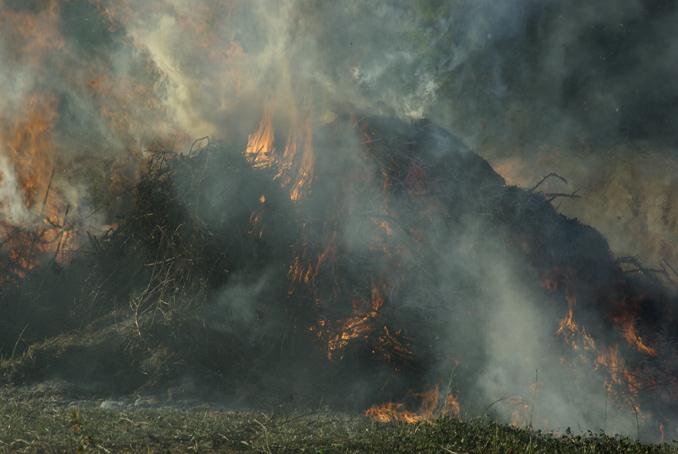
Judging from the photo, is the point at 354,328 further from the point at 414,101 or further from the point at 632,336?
the point at 414,101

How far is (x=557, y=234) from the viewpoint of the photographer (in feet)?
42.3

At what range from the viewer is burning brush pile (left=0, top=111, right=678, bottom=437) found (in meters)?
10.9

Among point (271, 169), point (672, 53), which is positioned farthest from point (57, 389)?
point (672, 53)

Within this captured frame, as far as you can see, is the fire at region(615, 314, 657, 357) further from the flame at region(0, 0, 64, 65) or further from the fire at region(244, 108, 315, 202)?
the flame at region(0, 0, 64, 65)

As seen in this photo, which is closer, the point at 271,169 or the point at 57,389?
the point at 57,389

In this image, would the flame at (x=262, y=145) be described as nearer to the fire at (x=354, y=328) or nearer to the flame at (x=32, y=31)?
the fire at (x=354, y=328)

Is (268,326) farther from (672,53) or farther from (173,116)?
(672,53)

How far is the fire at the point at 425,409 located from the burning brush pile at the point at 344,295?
0.12ft

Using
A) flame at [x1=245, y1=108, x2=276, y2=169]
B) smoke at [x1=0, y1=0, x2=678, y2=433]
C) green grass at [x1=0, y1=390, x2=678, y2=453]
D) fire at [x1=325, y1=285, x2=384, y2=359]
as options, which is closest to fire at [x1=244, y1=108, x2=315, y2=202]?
flame at [x1=245, y1=108, x2=276, y2=169]

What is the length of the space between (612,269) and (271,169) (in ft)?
22.7

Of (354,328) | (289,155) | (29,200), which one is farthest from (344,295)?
(29,200)

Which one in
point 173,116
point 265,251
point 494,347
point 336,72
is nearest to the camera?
point 494,347

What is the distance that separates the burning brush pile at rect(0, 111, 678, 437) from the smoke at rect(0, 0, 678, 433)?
0.07m

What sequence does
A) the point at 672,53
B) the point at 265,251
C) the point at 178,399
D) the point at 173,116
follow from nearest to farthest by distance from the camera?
the point at 178,399, the point at 265,251, the point at 173,116, the point at 672,53
